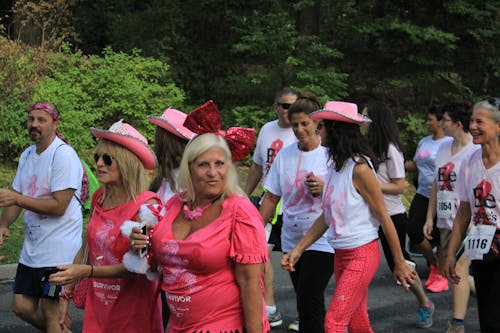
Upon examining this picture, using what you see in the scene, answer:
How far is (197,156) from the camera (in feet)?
12.9

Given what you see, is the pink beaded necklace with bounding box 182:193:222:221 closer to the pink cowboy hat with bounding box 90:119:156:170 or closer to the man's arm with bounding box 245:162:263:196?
the pink cowboy hat with bounding box 90:119:156:170

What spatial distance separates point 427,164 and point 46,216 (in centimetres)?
459

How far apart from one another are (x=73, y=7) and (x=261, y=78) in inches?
233

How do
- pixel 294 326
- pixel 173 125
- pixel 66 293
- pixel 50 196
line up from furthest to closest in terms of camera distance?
pixel 294 326, pixel 50 196, pixel 173 125, pixel 66 293

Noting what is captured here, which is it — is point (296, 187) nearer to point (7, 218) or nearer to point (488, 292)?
point (488, 292)

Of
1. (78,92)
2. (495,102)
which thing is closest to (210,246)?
(495,102)

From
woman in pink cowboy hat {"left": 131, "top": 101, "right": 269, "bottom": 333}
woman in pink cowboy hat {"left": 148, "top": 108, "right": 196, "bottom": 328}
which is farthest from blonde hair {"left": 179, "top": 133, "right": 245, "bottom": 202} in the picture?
woman in pink cowboy hat {"left": 148, "top": 108, "right": 196, "bottom": 328}

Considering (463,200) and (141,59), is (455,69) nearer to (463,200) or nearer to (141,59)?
(141,59)

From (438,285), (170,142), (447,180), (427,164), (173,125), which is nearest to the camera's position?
(173,125)

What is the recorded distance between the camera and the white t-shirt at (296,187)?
626 centimetres

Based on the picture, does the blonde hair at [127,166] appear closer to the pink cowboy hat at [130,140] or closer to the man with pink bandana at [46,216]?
the pink cowboy hat at [130,140]

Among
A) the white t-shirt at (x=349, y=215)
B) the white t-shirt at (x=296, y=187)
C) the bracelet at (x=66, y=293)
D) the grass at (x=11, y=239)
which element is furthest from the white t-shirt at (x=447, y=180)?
the bracelet at (x=66, y=293)

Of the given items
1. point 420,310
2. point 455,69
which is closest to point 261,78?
point 455,69

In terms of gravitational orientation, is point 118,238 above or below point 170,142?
below
